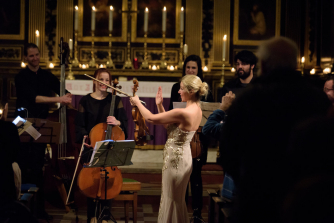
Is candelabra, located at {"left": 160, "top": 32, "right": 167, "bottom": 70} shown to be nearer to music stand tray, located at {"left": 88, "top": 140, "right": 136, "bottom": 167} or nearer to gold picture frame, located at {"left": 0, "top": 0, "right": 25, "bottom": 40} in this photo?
gold picture frame, located at {"left": 0, "top": 0, "right": 25, "bottom": 40}

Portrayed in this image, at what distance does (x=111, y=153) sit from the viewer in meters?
3.45

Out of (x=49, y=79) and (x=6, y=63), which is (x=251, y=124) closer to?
(x=49, y=79)

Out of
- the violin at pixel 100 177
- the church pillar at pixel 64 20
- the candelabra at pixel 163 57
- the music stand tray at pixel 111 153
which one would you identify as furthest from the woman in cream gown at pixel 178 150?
the church pillar at pixel 64 20

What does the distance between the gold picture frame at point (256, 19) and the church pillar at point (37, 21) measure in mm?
3910

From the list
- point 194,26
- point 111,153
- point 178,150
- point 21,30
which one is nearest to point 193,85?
point 178,150

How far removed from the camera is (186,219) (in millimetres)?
3379

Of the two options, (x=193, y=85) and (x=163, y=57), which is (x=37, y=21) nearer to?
(x=163, y=57)

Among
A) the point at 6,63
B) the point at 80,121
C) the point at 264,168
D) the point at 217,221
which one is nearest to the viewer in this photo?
the point at 264,168

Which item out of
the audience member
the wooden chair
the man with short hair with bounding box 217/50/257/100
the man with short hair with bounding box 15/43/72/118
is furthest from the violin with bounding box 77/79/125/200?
the audience member

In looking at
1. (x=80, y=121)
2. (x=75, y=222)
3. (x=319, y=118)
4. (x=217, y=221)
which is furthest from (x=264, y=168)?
(x=75, y=222)

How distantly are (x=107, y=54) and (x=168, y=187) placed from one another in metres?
4.83

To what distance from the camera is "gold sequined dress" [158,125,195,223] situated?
11.0 feet

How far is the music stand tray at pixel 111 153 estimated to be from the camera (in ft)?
11.0

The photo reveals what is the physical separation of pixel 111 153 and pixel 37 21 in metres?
5.09
